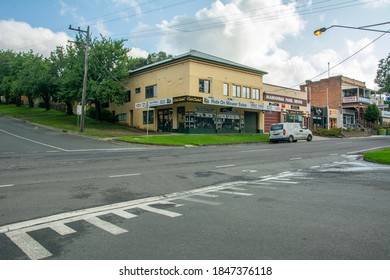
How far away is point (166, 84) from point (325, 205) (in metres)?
31.2

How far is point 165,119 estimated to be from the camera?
37.1 meters

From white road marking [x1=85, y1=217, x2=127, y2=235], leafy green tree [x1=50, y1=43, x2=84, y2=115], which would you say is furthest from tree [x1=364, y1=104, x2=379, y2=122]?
white road marking [x1=85, y1=217, x2=127, y2=235]

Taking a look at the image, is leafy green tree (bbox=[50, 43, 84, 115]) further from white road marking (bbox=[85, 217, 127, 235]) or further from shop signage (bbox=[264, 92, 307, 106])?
white road marking (bbox=[85, 217, 127, 235])

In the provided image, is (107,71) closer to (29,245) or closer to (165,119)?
(165,119)

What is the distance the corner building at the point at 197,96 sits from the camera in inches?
1335

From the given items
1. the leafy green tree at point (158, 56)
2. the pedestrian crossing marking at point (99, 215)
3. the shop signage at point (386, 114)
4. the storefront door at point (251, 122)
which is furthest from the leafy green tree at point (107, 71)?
the shop signage at point (386, 114)

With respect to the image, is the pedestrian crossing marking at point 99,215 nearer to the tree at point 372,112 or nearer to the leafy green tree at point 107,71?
A: the leafy green tree at point 107,71

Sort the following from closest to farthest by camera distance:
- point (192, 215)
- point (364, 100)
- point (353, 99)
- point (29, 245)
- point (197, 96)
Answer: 1. point (29, 245)
2. point (192, 215)
3. point (197, 96)
4. point (353, 99)
5. point (364, 100)

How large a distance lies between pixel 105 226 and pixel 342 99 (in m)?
61.3

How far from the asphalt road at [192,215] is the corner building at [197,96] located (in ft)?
73.3

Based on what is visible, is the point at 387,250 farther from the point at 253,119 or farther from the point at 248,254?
the point at 253,119

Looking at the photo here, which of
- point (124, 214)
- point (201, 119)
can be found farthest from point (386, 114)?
point (124, 214)

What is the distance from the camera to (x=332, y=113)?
55.9 meters

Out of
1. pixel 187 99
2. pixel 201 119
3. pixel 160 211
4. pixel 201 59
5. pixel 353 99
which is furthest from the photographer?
pixel 353 99
